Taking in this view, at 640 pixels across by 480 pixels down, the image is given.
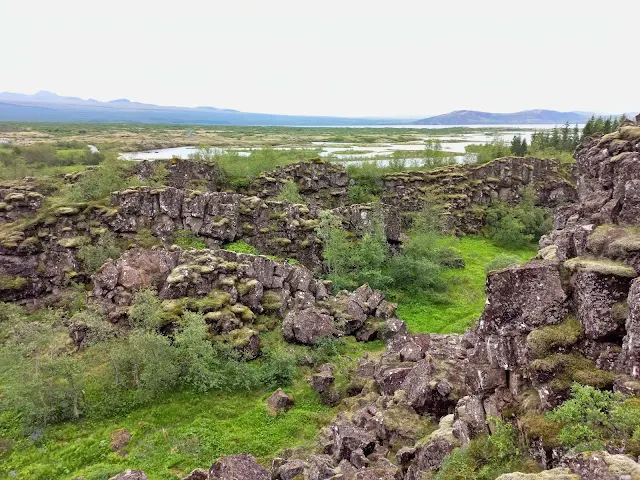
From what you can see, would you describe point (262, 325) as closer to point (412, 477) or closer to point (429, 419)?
point (429, 419)

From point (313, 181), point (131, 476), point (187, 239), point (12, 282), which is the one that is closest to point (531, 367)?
point (131, 476)

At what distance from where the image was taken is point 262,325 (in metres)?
32.3

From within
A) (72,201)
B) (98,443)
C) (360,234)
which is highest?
(72,201)

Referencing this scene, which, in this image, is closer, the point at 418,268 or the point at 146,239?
the point at 146,239

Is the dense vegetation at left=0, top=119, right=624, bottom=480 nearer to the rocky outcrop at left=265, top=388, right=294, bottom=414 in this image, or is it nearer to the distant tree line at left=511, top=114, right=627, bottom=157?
the rocky outcrop at left=265, top=388, right=294, bottom=414

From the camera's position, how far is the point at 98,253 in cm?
3928

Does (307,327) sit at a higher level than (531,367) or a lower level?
lower

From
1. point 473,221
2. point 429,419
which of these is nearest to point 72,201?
point 429,419

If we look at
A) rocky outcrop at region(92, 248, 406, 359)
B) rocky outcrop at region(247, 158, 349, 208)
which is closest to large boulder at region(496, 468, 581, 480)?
rocky outcrop at region(92, 248, 406, 359)

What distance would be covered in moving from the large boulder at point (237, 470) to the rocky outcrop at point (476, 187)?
54931mm

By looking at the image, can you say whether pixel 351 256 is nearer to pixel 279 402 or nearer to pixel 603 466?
pixel 279 402

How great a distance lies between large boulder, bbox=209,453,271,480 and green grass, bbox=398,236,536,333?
21292mm

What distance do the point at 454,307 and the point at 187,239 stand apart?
27.1m

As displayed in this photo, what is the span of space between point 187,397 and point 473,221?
54.5 meters
